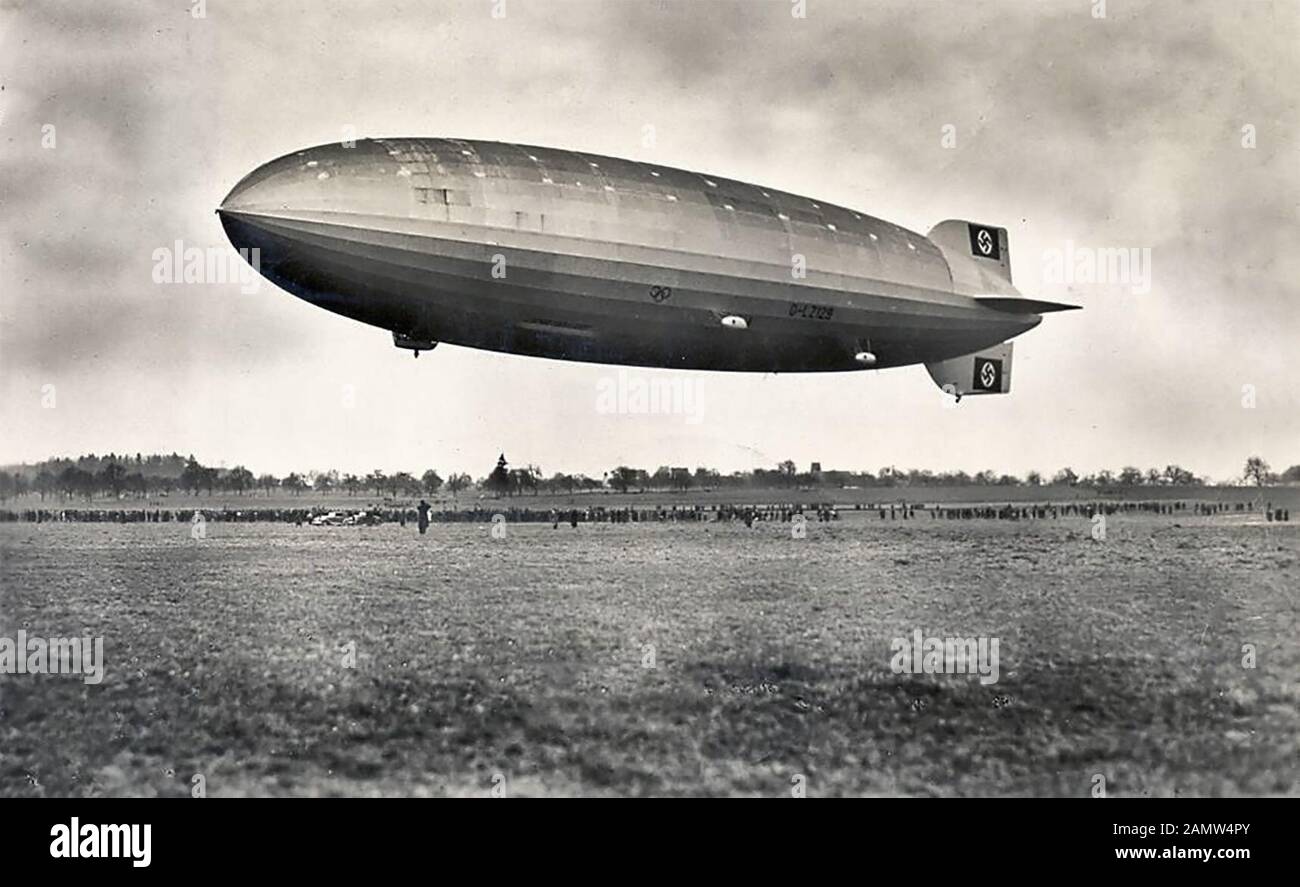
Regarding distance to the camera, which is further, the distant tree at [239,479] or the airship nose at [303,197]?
the distant tree at [239,479]

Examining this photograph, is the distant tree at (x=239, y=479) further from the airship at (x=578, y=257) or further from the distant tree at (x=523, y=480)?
the airship at (x=578, y=257)

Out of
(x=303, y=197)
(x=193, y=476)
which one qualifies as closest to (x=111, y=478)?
(x=193, y=476)

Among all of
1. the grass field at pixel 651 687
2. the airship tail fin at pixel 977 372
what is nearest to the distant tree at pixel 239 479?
the grass field at pixel 651 687

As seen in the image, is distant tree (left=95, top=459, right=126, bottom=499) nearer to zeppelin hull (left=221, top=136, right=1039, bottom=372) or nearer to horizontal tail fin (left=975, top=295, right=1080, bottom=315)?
zeppelin hull (left=221, top=136, right=1039, bottom=372)

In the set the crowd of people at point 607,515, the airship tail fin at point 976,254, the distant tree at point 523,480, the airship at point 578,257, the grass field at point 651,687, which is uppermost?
the airship tail fin at point 976,254

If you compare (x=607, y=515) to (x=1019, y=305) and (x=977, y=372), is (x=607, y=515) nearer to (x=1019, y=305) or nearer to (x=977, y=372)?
(x=977, y=372)

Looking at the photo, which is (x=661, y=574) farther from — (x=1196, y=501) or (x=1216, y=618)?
(x=1196, y=501)
